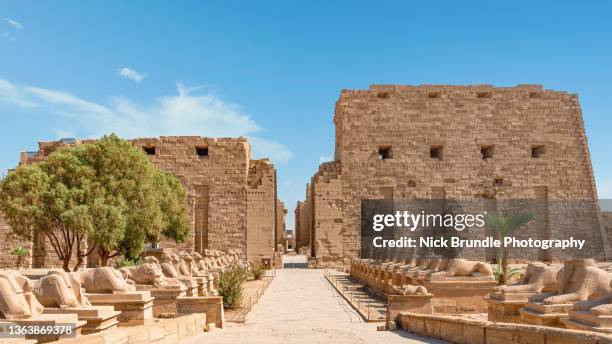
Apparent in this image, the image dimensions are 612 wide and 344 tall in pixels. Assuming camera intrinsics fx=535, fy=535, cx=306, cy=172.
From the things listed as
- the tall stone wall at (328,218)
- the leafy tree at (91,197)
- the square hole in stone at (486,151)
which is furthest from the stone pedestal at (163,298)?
the square hole in stone at (486,151)

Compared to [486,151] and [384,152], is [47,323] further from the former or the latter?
[486,151]

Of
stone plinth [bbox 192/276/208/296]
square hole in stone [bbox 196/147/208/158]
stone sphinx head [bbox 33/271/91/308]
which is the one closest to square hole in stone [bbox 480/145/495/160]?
square hole in stone [bbox 196/147/208/158]

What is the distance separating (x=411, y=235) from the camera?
90.8 ft

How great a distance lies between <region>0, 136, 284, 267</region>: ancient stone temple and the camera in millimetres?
27859

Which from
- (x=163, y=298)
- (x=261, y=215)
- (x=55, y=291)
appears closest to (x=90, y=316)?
(x=55, y=291)

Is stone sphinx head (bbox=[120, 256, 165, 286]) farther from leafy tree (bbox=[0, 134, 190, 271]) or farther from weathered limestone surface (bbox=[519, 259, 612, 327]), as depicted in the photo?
leafy tree (bbox=[0, 134, 190, 271])

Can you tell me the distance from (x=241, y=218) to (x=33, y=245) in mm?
11040

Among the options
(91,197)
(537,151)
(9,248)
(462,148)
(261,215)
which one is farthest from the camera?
(537,151)

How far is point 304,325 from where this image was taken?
8.95m

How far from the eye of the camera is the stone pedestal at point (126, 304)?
7426mm

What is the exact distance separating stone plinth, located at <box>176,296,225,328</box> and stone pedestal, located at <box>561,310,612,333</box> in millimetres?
5287

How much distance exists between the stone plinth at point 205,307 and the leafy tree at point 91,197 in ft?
34.6

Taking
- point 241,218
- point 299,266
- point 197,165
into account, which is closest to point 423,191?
point 299,266

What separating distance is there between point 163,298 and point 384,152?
2135 centimetres
